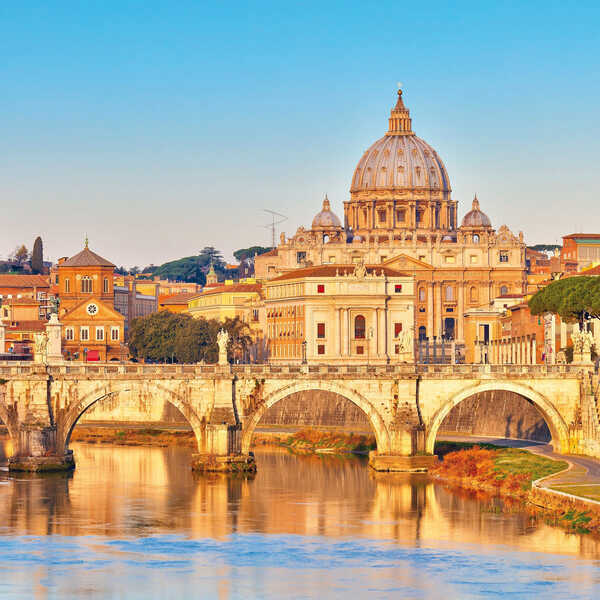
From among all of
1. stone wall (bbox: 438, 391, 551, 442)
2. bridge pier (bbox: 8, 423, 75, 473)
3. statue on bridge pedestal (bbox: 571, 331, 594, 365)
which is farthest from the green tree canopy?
statue on bridge pedestal (bbox: 571, 331, 594, 365)

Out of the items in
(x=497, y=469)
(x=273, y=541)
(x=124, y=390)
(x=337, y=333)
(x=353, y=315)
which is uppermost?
(x=353, y=315)

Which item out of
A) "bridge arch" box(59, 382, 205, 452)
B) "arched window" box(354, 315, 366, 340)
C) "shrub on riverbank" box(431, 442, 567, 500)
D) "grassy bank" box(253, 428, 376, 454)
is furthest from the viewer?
"arched window" box(354, 315, 366, 340)

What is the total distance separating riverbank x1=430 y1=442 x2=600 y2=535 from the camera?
78.1 m

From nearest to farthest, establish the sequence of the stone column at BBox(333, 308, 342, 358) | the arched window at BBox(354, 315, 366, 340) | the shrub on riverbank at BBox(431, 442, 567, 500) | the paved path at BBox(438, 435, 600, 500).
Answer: the paved path at BBox(438, 435, 600, 500) → the shrub on riverbank at BBox(431, 442, 567, 500) → the stone column at BBox(333, 308, 342, 358) → the arched window at BBox(354, 315, 366, 340)

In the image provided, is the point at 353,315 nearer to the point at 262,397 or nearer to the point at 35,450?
the point at 262,397

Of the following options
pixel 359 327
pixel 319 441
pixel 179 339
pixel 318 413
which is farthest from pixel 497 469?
pixel 359 327

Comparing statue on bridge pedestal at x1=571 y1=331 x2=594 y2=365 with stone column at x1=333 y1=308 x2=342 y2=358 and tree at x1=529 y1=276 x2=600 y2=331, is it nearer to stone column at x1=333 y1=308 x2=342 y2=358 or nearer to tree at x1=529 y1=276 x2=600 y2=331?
tree at x1=529 y1=276 x2=600 y2=331

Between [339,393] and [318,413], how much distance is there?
30409 mm

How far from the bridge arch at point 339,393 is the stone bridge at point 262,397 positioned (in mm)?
55

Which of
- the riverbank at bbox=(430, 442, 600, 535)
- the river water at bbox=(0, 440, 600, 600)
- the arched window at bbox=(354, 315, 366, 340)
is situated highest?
the arched window at bbox=(354, 315, 366, 340)

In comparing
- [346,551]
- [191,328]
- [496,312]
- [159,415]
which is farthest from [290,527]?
[496,312]

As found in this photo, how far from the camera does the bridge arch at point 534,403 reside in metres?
98.6

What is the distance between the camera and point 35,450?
99250 millimetres

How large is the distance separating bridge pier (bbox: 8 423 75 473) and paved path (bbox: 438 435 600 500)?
25386 millimetres
